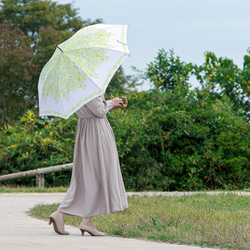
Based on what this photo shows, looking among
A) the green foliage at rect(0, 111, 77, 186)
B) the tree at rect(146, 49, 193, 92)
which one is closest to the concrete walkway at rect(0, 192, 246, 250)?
the green foliage at rect(0, 111, 77, 186)

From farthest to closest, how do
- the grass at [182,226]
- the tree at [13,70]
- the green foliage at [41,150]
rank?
1. the tree at [13,70]
2. the green foliage at [41,150]
3. the grass at [182,226]

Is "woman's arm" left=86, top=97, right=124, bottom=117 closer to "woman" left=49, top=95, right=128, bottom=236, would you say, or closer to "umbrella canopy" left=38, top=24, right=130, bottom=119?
"woman" left=49, top=95, right=128, bottom=236

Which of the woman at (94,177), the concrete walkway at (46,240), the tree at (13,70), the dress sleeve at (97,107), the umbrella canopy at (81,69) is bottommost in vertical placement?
the concrete walkway at (46,240)

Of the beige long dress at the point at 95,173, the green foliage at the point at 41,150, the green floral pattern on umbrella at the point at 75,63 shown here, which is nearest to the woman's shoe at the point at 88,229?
the beige long dress at the point at 95,173

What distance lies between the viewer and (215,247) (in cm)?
483

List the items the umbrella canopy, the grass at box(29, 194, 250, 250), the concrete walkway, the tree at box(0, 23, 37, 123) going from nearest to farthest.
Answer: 1. the concrete walkway
2. the grass at box(29, 194, 250, 250)
3. the umbrella canopy
4. the tree at box(0, 23, 37, 123)

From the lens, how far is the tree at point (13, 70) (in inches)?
1028

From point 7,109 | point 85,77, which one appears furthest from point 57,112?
point 7,109

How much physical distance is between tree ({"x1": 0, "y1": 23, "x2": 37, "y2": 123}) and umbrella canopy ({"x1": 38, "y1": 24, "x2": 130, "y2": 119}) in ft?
64.6

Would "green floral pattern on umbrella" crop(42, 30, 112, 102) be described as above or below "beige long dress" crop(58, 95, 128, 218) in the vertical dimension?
above

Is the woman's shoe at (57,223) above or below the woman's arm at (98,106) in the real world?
below

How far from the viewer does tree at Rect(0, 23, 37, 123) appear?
26109mm

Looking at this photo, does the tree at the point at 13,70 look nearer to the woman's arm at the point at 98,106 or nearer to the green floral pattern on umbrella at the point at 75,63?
the green floral pattern on umbrella at the point at 75,63

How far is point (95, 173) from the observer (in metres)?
5.57
